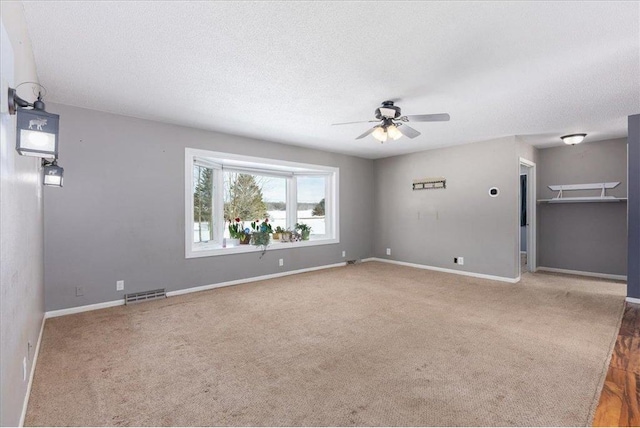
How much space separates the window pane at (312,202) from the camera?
672 centimetres

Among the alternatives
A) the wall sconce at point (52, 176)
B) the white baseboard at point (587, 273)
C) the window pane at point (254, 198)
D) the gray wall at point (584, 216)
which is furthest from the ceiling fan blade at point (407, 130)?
the white baseboard at point (587, 273)

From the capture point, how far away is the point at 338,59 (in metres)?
2.63

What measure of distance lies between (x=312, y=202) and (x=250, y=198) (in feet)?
4.78

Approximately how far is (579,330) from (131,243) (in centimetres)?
536

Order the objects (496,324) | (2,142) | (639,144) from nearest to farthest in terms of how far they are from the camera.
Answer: (2,142) → (496,324) → (639,144)

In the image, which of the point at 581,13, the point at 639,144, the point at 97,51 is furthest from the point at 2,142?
the point at 639,144

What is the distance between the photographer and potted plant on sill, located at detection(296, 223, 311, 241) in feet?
21.1

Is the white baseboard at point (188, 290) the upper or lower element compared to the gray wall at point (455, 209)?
lower

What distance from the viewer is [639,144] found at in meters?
4.10

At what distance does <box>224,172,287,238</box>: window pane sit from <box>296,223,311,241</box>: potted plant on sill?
30 centimetres

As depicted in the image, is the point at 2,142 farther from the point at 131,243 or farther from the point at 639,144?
the point at 639,144

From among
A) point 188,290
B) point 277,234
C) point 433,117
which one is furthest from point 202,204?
point 433,117

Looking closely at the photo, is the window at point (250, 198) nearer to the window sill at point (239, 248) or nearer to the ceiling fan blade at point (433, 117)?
the window sill at point (239, 248)

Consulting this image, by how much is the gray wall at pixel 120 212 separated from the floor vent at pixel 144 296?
0.07m
